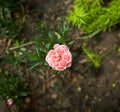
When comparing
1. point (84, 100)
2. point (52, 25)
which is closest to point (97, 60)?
point (84, 100)

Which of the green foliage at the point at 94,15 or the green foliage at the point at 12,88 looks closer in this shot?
the green foliage at the point at 12,88

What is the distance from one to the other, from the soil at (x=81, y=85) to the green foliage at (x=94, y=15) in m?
0.13

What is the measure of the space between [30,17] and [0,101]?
32.6 inches

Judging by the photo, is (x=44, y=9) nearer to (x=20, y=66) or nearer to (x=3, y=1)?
(x=3, y=1)

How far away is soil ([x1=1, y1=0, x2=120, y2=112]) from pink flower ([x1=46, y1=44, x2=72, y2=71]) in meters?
0.50

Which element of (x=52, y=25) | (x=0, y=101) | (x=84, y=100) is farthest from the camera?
(x=52, y=25)

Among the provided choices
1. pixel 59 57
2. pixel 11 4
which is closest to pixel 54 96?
pixel 59 57

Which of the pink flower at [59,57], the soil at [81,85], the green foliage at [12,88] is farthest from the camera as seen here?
the soil at [81,85]

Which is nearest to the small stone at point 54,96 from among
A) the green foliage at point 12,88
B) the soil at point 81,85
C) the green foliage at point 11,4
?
the soil at point 81,85

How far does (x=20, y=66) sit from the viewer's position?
2.35 m

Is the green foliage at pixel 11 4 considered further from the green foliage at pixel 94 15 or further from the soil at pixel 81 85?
the green foliage at pixel 94 15

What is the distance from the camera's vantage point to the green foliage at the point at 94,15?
7.34 ft

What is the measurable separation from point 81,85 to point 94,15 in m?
0.56

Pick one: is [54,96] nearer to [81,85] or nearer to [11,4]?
[81,85]
